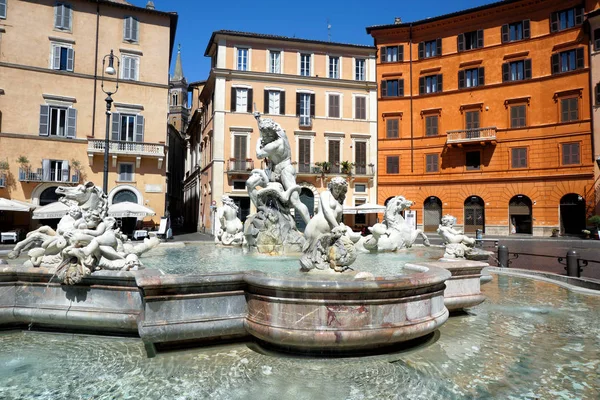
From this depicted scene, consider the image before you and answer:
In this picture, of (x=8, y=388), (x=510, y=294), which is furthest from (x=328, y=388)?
(x=510, y=294)

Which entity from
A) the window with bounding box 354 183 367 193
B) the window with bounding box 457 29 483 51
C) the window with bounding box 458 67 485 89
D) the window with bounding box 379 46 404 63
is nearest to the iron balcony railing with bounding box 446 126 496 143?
the window with bounding box 458 67 485 89

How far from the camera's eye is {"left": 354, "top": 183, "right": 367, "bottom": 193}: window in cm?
3181

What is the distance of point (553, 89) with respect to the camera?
2781cm

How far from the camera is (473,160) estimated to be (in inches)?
1184

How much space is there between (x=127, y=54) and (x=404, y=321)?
2734 cm

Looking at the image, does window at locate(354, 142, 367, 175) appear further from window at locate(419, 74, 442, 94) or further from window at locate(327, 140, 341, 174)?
window at locate(419, 74, 442, 94)

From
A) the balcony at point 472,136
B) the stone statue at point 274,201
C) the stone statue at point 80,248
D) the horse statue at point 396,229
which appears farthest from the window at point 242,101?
the stone statue at point 80,248

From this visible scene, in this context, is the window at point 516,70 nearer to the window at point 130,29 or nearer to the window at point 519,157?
the window at point 519,157

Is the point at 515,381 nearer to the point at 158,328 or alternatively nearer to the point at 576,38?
the point at 158,328

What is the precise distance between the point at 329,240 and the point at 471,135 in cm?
2835

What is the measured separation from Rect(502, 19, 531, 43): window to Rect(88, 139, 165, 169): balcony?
1004 inches

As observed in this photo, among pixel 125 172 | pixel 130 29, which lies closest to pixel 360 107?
pixel 130 29

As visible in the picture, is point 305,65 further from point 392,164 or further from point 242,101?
point 392,164

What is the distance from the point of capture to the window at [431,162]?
102ft
